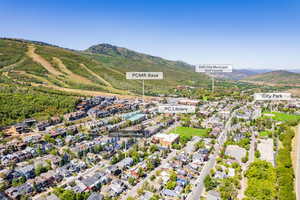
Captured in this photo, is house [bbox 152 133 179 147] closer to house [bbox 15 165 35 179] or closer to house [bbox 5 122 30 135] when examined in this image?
house [bbox 15 165 35 179]

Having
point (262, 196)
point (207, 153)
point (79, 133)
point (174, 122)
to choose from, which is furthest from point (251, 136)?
point (79, 133)

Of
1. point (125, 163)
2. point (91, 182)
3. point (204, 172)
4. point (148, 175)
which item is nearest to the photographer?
point (91, 182)

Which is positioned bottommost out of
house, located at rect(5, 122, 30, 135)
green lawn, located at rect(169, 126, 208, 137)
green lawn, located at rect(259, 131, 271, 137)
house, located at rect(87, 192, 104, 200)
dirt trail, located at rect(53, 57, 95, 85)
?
house, located at rect(87, 192, 104, 200)

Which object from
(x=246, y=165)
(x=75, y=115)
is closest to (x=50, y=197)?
(x=246, y=165)

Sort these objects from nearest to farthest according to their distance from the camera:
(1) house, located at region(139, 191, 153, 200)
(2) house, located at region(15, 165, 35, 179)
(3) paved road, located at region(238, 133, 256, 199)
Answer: (1) house, located at region(139, 191, 153, 200)
(3) paved road, located at region(238, 133, 256, 199)
(2) house, located at region(15, 165, 35, 179)

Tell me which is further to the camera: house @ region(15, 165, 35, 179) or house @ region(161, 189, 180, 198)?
house @ region(15, 165, 35, 179)

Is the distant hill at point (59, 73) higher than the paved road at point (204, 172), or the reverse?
the distant hill at point (59, 73)

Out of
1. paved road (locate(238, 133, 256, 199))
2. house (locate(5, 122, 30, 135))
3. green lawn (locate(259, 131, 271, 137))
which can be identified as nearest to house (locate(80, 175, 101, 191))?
paved road (locate(238, 133, 256, 199))

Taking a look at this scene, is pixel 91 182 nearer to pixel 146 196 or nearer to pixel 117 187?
pixel 117 187

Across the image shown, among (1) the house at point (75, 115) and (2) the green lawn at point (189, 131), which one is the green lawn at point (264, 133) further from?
(1) the house at point (75, 115)

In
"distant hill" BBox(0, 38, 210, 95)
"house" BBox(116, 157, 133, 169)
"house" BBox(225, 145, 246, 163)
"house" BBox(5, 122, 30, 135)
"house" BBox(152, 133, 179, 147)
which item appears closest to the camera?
"house" BBox(116, 157, 133, 169)

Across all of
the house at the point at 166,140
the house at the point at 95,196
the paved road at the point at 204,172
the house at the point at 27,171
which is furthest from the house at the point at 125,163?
the house at the point at 27,171

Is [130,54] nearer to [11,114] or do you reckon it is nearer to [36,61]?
[36,61]
